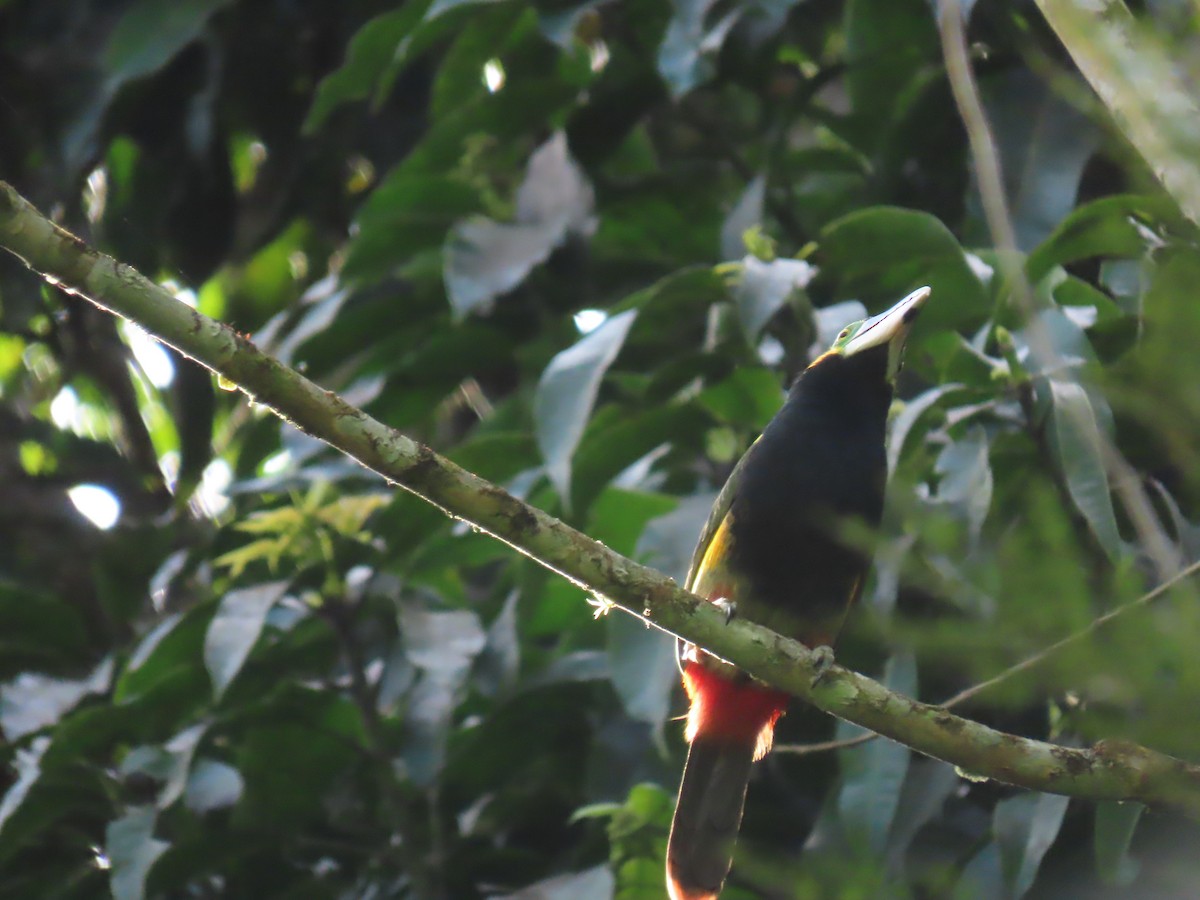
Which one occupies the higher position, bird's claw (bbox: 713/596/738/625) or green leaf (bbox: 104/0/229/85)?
green leaf (bbox: 104/0/229/85)

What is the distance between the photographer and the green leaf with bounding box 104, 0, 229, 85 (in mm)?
4480

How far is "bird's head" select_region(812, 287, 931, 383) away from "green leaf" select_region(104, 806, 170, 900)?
1.90 meters

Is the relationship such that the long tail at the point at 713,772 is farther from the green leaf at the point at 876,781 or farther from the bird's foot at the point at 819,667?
the bird's foot at the point at 819,667

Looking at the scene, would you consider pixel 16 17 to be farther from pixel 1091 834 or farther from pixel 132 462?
pixel 1091 834

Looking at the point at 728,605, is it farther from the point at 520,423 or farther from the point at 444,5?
the point at 444,5

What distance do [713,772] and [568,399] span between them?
2.83 feet

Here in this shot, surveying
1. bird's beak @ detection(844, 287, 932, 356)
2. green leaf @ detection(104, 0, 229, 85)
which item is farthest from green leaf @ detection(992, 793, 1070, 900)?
green leaf @ detection(104, 0, 229, 85)

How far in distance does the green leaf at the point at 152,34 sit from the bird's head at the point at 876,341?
7.69 ft

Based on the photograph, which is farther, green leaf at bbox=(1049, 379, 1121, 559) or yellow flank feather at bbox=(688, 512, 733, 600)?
yellow flank feather at bbox=(688, 512, 733, 600)

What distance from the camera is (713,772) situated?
317 cm

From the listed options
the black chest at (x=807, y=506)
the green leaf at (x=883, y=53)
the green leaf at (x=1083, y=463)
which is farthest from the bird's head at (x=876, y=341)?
the green leaf at (x=883, y=53)

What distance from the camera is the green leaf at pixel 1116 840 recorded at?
7.73 ft

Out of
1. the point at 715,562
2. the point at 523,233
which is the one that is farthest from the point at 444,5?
the point at 715,562

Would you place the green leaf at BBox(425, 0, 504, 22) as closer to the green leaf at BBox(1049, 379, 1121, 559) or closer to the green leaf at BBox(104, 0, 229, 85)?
the green leaf at BBox(104, 0, 229, 85)
